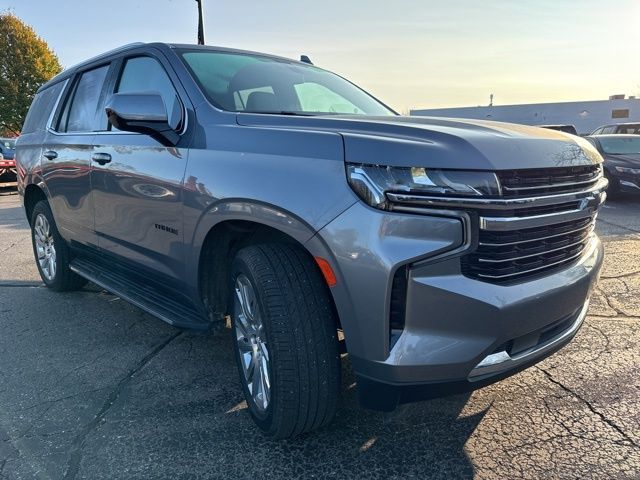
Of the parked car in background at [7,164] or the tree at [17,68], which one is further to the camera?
the tree at [17,68]

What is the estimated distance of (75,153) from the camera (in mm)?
3980

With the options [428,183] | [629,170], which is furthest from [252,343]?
[629,170]

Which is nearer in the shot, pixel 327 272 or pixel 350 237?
pixel 350 237

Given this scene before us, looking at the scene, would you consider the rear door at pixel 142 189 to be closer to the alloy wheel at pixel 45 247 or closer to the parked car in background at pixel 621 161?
the alloy wheel at pixel 45 247

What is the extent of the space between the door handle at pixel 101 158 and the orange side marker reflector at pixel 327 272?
2089mm

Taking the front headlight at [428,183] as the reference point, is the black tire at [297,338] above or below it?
below

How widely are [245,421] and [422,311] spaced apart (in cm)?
130

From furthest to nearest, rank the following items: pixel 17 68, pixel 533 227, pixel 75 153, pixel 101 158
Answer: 1. pixel 17 68
2. pixel 75 153
3. pixel 101 158
4. pixel 533 227

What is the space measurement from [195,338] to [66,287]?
186 centimetres

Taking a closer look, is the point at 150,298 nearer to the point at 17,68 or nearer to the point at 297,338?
the point at 297,338

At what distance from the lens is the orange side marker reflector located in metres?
1.99

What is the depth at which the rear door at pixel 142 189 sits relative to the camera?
2.86 meters

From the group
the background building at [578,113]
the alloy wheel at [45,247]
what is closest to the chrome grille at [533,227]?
the alloy wheel at [45,247]

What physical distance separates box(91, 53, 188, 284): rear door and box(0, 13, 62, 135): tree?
32019 mm
